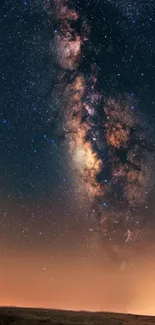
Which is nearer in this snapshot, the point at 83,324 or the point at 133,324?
the point at 83,324

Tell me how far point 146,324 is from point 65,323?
7186mm

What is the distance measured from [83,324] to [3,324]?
24.5 feet

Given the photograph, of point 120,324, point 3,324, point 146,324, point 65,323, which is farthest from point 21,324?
point 146,324

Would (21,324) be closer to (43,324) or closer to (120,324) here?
(43,324)

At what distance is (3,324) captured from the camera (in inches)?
939

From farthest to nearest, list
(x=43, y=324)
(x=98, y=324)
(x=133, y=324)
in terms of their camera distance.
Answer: (x=133, y=324), (x=98, y=324), (x=43, y=324)

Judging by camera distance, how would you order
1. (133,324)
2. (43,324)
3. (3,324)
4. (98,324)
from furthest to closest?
(133,324), (98,324), (43,324), (3,324)

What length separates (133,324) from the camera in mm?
31188

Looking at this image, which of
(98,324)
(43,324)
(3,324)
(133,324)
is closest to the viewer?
(3,324)

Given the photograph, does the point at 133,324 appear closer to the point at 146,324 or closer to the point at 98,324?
the point at 146,324

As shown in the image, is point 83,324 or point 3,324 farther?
point 83,324

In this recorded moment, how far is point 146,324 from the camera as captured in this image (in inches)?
1241

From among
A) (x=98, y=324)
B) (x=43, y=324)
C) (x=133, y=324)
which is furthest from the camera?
(x=133, y=324)

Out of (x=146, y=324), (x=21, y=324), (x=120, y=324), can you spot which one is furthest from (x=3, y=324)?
(x=146, y=324)
